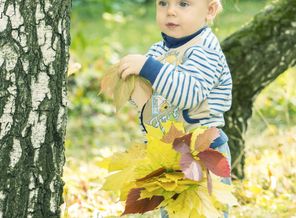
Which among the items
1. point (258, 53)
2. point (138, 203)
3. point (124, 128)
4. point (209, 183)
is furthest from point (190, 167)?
point (124, 128)

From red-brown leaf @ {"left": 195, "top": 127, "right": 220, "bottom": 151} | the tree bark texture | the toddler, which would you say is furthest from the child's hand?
the tree bark texture

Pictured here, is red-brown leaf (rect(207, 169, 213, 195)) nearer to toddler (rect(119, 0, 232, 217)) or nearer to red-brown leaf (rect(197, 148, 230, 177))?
red-brown leaf (rect(197, 148, 230, 177))

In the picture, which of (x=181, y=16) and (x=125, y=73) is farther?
(x=181, y=16)

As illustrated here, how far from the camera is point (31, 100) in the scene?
244 cm

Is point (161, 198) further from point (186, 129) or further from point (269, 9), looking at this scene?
point (269, 9)

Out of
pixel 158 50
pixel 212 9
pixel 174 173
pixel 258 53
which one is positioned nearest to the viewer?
pixel 174 173

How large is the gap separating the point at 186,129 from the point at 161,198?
0.29 m

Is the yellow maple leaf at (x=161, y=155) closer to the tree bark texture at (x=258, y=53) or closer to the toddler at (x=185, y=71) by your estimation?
the toddler at (x=185, y=71)

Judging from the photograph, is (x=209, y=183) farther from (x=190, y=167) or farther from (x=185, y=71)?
(x=185, y=71)

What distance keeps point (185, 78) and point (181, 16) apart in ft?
0.83

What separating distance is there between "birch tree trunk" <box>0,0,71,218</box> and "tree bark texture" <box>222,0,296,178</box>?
5.54ft

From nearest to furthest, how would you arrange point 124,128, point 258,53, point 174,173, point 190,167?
1. point 190,167
2. point 174,173
3. point 258,53
4. point 124,128

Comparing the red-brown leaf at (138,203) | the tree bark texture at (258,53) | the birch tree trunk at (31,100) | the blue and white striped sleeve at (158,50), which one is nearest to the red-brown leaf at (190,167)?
the red-brown leaf at (138,203)

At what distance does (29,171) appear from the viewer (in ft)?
8.14
